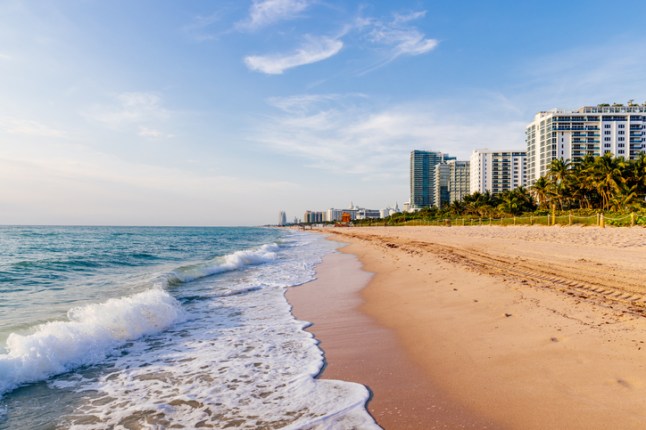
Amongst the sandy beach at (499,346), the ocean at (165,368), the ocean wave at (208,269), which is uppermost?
the sandy beach at (499,346)

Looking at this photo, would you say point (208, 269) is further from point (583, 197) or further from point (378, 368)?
point (583, 197)

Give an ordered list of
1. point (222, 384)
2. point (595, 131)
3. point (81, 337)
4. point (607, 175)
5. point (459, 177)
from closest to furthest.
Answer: point (222, 384) < point (81, 337) < point (607, 175) < point (595, 131) < point (459, 177)

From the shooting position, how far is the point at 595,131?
115 meters

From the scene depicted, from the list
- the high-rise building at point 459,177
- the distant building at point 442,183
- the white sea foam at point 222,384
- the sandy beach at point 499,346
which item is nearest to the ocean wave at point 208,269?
the sandy beach at point 499,346

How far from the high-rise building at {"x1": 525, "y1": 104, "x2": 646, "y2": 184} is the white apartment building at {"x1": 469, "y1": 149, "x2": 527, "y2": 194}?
2948 cm

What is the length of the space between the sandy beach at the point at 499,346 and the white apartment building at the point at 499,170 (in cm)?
15501

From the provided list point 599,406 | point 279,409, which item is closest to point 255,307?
point 279,409

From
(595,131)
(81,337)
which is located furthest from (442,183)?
(81,337)

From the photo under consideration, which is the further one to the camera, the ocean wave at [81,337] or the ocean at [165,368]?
the ocean wave at [81,337]

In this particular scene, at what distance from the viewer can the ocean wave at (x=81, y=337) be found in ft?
15.5

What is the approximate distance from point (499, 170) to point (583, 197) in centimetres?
9856

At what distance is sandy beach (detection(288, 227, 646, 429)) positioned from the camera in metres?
3.28

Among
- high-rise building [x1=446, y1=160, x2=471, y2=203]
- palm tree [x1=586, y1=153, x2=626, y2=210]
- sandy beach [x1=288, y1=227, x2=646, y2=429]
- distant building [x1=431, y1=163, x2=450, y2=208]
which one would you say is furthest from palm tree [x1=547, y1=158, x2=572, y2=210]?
distant building [x1=431, y1=163, x2=450, y2=208]

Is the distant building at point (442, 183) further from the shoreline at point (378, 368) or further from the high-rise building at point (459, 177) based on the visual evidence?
the shoreline at point (378, 368)
